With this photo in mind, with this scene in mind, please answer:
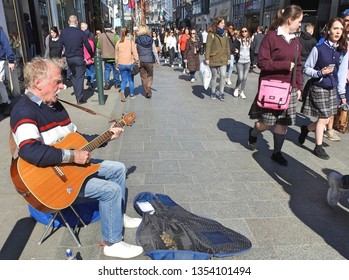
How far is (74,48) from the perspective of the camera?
7.59 m

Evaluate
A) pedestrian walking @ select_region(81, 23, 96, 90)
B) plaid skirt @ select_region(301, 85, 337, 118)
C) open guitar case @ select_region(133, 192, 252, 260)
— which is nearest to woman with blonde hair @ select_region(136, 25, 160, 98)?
pedestrian walking @ select_region(81, 23, 96, 90)

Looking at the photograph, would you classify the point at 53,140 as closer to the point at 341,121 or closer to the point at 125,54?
the point at 341,121

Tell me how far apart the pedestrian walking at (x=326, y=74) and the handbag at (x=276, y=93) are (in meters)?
0.54

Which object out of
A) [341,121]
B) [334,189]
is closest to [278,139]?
[334,189]

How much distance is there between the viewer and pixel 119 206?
2.57 meters

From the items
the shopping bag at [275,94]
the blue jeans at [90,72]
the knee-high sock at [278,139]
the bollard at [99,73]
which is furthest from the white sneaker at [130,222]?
the blue jeans at [90,72]

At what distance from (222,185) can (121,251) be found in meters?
1.66

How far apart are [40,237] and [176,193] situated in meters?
1.46

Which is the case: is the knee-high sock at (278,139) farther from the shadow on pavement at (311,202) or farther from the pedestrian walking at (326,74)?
the pedestrian walking at (326,74)

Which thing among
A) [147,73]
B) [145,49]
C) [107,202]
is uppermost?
[145,49]

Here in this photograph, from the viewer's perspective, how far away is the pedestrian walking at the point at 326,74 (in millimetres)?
4070

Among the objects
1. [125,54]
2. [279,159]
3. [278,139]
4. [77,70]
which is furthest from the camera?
[125,54]

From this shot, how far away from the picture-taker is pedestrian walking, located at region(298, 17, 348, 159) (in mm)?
4070

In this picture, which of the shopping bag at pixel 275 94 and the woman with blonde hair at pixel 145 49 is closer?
the shopping bag at pixel 275 94
